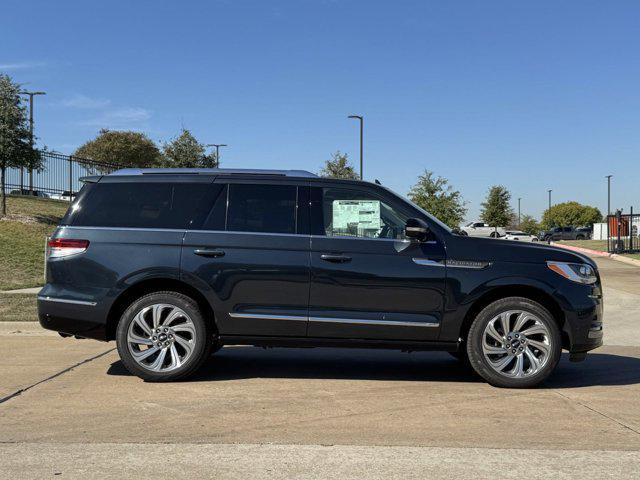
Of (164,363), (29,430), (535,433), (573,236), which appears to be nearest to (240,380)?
(164,363)

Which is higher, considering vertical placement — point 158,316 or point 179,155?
point 179,155

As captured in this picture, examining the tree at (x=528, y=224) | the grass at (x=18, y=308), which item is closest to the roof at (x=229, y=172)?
the grass at (x=18, y=308)

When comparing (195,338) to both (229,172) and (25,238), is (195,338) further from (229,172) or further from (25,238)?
(25,238)

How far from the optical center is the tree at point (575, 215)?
131 meters

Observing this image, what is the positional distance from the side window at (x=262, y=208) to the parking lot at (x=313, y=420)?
146 cm

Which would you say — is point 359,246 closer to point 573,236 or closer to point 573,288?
point 573,288

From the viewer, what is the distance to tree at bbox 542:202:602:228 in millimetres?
131125

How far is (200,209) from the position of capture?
642 cm

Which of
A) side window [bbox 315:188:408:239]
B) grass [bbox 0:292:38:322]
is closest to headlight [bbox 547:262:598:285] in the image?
side window [bbox 315:188:408:239]

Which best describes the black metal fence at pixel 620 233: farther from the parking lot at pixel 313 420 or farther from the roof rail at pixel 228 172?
the roof rail at pixel 228 172

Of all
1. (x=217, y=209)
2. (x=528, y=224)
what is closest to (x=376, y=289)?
(x=217, y=209)

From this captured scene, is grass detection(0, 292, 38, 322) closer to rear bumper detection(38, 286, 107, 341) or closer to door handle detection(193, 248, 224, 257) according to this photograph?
rear bumper detection(38, 286, 107, 341)

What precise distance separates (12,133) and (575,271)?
2086 cm

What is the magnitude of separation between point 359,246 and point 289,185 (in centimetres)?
90
